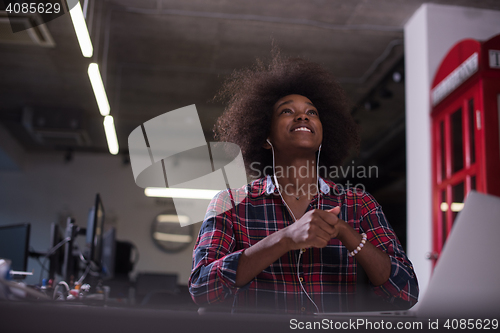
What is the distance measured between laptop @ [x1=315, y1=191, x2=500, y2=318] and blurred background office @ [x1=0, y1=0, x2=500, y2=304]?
4.26 ft

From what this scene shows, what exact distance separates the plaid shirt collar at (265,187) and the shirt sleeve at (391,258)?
0.13 metres

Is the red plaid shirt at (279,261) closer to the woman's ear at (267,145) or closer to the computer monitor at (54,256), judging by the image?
the woman's ear at (267,145)

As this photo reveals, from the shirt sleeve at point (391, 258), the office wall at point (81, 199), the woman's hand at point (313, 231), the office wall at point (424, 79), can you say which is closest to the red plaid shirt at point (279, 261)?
the shirt sleeve at point (391, 258)

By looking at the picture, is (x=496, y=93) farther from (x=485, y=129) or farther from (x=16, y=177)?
(x=16, y=177)

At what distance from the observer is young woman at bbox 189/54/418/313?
1.05 metres

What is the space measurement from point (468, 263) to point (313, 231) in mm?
340

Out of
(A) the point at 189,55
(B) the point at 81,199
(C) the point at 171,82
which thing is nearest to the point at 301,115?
(A) the point at 189,55

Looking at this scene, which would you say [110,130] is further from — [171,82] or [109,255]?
[171,82]

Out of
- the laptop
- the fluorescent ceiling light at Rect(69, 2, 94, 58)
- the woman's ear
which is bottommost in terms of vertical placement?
the laptop

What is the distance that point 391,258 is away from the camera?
1146 mm

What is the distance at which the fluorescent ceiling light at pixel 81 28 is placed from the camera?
2648mm

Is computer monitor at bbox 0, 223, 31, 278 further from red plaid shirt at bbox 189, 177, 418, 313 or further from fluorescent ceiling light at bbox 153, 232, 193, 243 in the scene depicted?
fluorescent ceiling light at bbox 153, 232, 193, 243

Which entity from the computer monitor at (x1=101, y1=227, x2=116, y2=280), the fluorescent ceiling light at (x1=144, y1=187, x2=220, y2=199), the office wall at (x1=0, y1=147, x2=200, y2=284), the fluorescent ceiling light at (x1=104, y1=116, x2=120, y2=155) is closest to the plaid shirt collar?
the computer monitor at (x1=101, y1=227, x2=116, y2=280)

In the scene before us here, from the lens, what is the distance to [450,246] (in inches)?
27.9
